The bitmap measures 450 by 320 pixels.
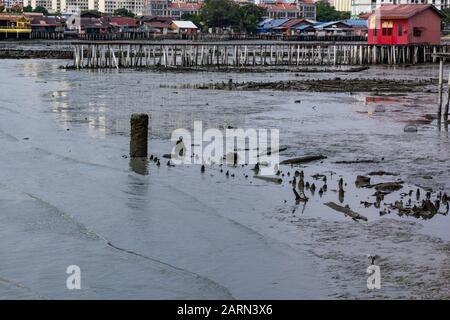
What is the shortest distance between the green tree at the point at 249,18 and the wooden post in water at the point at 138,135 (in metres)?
136

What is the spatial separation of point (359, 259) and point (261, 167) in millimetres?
6578

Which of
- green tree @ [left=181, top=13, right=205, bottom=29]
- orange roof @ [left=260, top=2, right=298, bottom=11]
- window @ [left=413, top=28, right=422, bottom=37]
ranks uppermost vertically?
orange roof @ [left=260, top=2, right=298, bottom=11]

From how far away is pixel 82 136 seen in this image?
23906 millimetres

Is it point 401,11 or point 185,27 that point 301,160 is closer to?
point 401,11

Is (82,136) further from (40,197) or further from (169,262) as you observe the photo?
(169,262)

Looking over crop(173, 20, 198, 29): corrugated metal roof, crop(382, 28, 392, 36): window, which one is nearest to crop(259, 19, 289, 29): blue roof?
crop(173, 20, 198, 29): corrugated metal roof

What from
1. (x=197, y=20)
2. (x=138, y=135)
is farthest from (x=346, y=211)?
(x=197, y=20)

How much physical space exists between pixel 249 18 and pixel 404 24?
9085 centimetres

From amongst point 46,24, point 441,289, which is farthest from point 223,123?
point 46,24

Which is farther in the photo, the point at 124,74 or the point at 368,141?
the point at 124,74

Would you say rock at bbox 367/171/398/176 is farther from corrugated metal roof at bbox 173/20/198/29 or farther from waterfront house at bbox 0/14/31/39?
corrugated metal roof at bbox 173/20/198/29

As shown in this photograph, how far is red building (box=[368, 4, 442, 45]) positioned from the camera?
2486 inches

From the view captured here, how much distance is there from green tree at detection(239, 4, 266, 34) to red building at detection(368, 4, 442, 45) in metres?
87.5

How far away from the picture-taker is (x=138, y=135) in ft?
63.2
